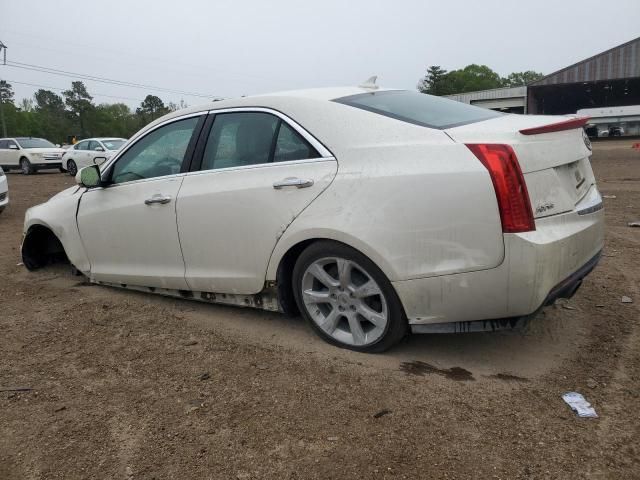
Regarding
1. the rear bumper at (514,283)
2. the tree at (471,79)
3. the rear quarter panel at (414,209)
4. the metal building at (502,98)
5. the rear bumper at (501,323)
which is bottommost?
the rear bumper at (501,323)

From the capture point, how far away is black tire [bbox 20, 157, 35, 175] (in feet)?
71.3

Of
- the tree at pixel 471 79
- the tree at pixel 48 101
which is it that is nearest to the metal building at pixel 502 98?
the tree at pixel 471 79

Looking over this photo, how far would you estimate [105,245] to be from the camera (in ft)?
14.2

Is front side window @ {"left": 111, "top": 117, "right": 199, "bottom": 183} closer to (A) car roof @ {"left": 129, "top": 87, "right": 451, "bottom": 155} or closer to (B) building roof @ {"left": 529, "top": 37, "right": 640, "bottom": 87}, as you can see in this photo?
(A) car roof @ {"left": 129, "top": 87, "right": 451, "bottom": 155}

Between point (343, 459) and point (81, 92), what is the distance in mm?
95424

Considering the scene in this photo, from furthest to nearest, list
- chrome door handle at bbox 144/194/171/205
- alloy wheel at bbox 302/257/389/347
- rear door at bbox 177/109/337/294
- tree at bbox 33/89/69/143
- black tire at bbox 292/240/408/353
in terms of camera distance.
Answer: tree at bbox 33/89/69/143 < chrome door handle at bbox 144/194/171/205 < rear door at bbox 177/109/337/294 < alloy wheel at bbox 302/257/389/347 < black tire at bbox 292/240/408/353

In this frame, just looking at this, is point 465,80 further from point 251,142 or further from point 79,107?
point 251,142

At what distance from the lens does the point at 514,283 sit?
2.58 m

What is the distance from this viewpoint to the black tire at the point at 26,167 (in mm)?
21719

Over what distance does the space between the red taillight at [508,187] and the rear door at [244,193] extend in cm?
88

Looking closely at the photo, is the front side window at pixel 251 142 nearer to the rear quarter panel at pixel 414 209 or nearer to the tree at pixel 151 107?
the rear quarter panel at pixel 414 209

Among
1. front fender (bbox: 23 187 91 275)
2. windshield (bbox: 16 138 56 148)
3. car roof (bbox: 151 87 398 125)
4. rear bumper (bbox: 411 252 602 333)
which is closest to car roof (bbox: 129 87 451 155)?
car roof (bbox: 151 87 398 125)

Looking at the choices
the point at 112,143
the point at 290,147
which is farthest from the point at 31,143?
the point at 290,147

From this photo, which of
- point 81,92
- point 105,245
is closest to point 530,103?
point 105,245
